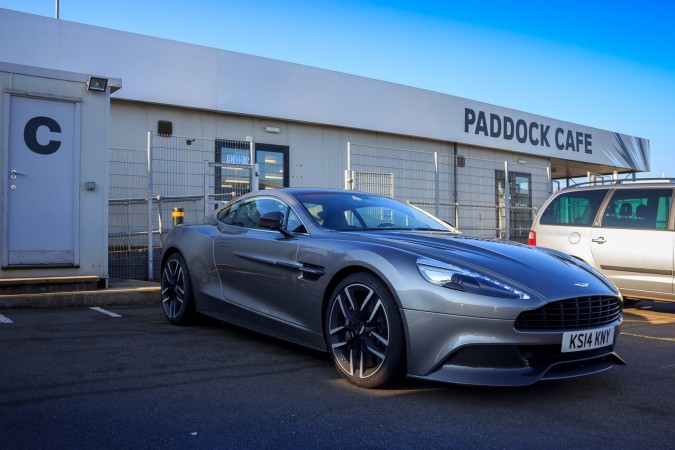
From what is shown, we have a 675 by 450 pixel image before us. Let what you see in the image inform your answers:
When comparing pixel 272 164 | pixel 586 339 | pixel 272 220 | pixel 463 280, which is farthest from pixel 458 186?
pixel 463 280

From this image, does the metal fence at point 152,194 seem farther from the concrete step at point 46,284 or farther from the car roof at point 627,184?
the car roof at point 627,184

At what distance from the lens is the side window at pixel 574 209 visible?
7.81 m

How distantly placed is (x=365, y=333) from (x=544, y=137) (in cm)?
1860

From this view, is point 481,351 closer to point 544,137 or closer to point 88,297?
point 88,297

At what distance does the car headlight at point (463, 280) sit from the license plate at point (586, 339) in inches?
13.9

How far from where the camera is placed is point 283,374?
421cm

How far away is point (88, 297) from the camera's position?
746cm

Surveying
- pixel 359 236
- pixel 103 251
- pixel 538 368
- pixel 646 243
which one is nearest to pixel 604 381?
pixel 538 368

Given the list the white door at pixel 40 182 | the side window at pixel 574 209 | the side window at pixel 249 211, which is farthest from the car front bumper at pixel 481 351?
the white door at pixel 40 182

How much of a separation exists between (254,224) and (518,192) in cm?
1128

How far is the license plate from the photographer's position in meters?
3.56

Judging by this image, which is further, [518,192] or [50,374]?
[518,192]

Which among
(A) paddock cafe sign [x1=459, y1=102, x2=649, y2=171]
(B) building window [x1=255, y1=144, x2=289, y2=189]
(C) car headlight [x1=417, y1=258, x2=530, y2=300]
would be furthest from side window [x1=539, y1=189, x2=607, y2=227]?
(A) paddock cafe sign [x1=459, y1=102, x2=649, y2=171]

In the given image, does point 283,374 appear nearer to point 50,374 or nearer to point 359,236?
point 359,236
